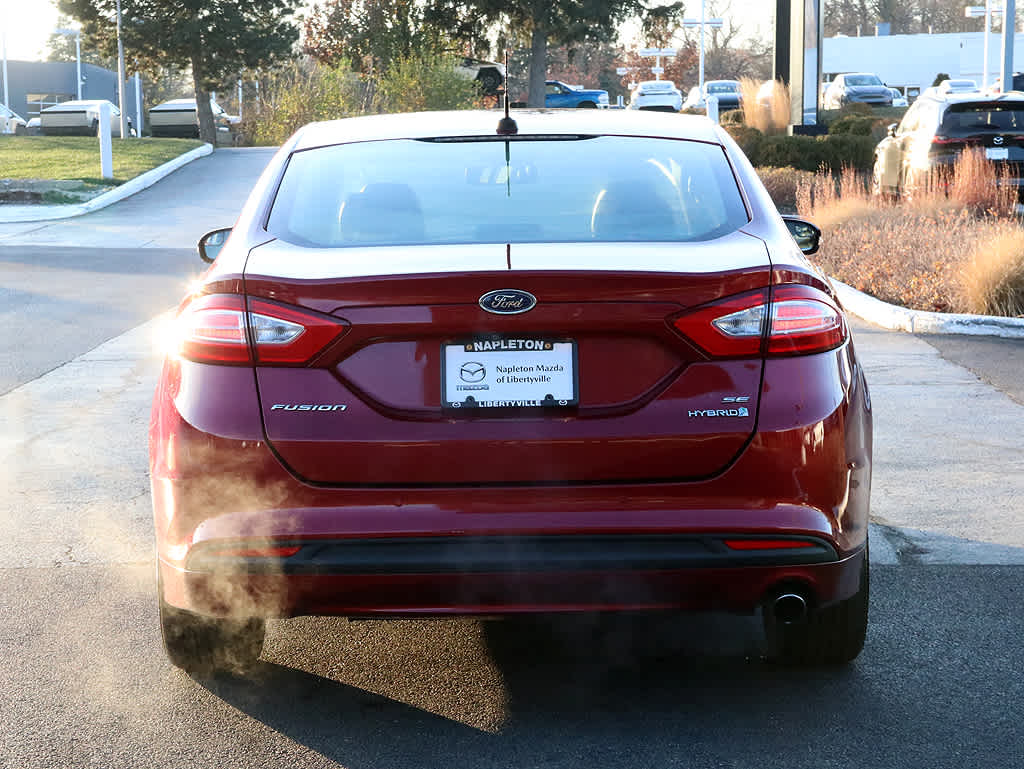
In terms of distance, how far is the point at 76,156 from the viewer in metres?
31.5

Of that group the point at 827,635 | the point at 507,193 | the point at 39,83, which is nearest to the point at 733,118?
the point at 507,193

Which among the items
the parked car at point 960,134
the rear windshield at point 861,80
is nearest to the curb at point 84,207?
the parked car at point 960,134

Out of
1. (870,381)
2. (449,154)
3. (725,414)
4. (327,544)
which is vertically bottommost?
(870,381)

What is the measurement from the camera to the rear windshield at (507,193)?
3.97 metres

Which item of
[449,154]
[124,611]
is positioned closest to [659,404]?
[449,154]

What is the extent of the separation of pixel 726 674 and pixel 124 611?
1.99 m

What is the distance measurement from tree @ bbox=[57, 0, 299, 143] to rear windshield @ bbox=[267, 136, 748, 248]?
41464 mm

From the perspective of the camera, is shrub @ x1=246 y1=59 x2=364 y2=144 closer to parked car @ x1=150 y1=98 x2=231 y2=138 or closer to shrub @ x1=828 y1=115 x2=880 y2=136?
parked car @ x1=150 y1=98 x2=231 y2=138

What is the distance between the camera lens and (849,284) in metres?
13.6

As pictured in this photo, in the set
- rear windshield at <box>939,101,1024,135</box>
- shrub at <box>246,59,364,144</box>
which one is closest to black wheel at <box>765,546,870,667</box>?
rear windshield at <box>939,101,1024,135</box>

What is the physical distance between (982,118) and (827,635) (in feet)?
50.6

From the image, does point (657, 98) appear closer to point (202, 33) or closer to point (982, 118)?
point (202, 33)

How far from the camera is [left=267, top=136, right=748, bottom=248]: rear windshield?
3.97 meters

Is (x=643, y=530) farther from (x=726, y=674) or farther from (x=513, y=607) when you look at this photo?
(x=726, y=674)
